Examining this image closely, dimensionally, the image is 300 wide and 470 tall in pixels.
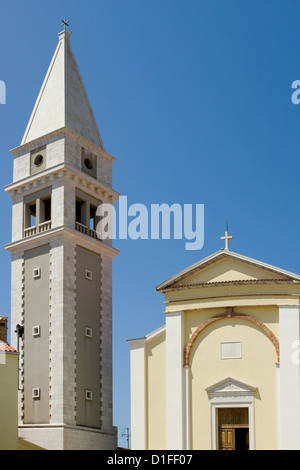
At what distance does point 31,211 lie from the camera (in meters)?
38.3

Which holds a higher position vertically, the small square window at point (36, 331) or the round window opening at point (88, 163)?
the round window opening at point (88, 163)

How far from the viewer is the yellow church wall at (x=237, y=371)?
29.9 metres

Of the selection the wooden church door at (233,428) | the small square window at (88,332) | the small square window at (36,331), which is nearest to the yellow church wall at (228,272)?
the wooden church door at (233,428)

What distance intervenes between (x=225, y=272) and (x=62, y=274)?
751 cm

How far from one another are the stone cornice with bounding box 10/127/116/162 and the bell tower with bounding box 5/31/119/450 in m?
0.05

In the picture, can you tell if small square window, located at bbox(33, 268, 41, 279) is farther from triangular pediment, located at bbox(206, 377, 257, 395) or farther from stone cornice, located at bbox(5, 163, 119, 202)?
triangular pediment, located at bbox(206, 377, 257, 395)

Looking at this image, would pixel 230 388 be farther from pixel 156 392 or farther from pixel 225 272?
pixel 225 272

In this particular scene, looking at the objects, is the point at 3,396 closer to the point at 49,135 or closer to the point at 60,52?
the point at 49,135

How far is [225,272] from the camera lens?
104ft

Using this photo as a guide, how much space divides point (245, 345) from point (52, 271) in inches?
375

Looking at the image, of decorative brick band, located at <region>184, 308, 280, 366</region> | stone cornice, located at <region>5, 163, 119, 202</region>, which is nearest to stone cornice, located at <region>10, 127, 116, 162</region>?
stone cornice, located at <region>5, 163, 119, 202</region>

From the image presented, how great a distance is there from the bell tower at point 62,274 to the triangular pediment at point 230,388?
A: 21.6ft

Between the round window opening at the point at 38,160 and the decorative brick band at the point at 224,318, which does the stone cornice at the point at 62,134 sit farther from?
the decorative brick band at the point at 224,318

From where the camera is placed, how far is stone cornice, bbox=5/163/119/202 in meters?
36.2
